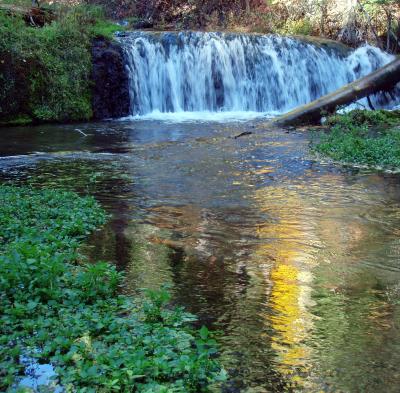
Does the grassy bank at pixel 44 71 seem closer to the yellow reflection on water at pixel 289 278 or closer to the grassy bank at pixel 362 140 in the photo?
the grassy bank at pixel 362 140

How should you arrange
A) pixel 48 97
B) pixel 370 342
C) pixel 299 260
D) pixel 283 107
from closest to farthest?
pixel 370 342 < pixel 299 260 < pixel 48 97 < pixel 283 107

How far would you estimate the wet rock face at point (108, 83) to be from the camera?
1953 centimetres

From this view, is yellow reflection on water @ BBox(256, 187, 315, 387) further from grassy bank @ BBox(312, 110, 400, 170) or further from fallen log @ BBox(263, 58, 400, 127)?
fallen log @ BBox(263, 58, 400, 127)

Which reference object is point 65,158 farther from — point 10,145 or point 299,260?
point 299,260

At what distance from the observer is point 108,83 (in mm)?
19734

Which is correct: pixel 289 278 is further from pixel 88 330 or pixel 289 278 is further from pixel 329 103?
pixel 329 103

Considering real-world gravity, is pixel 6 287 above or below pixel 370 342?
above

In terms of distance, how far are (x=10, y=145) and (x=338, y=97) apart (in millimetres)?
7760

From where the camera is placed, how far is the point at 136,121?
726 inches

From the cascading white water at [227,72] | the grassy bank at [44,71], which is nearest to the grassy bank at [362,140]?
the cascading white water at [227,72]

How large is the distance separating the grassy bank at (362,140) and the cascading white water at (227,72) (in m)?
4.83

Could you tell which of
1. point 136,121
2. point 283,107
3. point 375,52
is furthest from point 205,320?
point 375,52

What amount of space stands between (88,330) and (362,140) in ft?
29.8

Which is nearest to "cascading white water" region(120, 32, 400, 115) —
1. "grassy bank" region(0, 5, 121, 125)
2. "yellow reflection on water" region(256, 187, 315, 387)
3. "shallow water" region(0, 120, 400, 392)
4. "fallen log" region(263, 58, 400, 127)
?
"grassy bank" region(0, 5, 121, 125)
